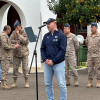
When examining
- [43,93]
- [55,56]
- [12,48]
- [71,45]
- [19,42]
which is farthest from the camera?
[71,45]

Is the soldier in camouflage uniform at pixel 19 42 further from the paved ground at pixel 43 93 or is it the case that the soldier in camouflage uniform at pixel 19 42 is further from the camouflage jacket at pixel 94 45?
the camouflage jacket at pixel 94 45

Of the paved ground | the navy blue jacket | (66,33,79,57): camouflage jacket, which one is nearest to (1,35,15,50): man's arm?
the paved ground

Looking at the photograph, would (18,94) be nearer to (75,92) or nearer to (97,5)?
(75,92)

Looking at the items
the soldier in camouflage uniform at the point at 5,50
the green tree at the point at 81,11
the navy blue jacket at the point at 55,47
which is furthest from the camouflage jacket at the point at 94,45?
the green tree at the point at 81,11

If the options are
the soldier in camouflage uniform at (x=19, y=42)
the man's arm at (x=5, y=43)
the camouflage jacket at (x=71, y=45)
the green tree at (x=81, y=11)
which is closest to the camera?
the man's arm at (x=5, y=43)

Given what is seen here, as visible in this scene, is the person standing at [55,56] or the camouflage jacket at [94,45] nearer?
the person standing at [55,56]

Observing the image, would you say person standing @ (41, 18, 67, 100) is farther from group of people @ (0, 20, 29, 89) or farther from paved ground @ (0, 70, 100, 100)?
group of people @ (0, 20, 29, 89)

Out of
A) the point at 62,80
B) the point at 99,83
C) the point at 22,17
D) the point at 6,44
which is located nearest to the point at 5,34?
the point at 6,44

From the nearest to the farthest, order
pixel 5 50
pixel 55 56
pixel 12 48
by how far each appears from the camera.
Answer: pixel 55 56
pixel 12 48
pixel 5 50

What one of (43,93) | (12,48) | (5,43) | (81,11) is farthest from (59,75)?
(81,11)

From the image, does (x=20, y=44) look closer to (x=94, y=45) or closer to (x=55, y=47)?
(x=94, y=45)

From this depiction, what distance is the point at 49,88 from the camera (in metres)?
9.34

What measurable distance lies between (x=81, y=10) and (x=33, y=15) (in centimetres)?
227

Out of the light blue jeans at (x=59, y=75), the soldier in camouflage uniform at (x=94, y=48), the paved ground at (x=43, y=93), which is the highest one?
the soldier in camouflage uniform at (x=94, y=48)
